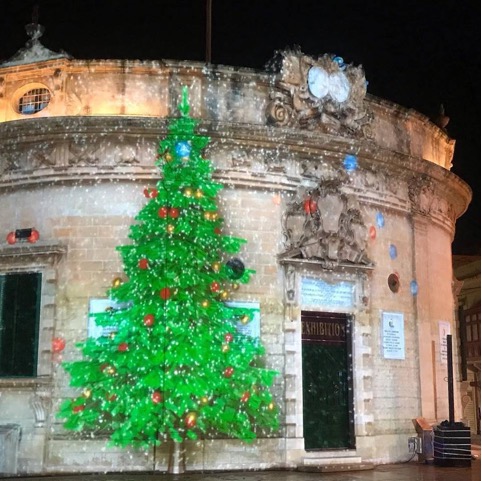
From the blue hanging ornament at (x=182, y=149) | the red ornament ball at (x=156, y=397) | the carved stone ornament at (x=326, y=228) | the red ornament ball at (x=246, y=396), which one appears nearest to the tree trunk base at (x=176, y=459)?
the red ornament ball at (x=156, y=397)

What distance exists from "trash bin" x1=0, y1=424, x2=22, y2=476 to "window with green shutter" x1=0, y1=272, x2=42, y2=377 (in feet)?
3.89

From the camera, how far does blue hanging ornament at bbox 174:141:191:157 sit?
56.6 feet

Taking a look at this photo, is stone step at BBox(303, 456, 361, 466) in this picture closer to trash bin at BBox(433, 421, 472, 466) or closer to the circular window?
trash bin at BBox(433, 421, 472, 466)

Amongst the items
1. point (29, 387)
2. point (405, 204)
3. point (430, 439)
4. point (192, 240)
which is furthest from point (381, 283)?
point (29, 387)

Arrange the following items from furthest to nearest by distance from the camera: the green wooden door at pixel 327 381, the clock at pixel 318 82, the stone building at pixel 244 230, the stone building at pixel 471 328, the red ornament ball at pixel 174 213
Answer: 1. the stone building at pixel 471 328
2. the clock at pixel 318 82
3. the green wooden door at pixel 327 381
4. the stone building at pixel 244 230
5. the red ornament ball at pixel 174 213

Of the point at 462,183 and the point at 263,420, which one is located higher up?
the point at 462,183

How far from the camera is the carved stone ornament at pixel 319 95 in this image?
18.3 m

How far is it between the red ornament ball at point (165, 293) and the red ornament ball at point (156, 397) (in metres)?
1.83

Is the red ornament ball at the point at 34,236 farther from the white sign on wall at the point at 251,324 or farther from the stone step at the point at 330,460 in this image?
the stone step at the point at 330,460

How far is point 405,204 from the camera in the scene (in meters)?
20.2

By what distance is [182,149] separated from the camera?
682 inches

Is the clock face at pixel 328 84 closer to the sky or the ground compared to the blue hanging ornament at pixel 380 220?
closer to the sky

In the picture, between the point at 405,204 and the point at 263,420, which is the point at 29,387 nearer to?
the point at 263,420

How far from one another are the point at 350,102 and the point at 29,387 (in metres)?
9.95
